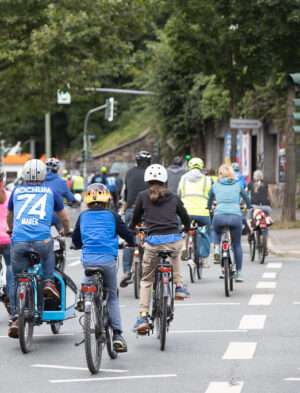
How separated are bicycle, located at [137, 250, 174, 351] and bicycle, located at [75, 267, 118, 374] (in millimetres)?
637

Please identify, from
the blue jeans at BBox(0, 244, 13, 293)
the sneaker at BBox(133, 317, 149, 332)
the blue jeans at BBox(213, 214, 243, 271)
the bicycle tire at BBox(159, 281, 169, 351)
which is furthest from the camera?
the blue jeans at BBox(213, 214, 243, 271)

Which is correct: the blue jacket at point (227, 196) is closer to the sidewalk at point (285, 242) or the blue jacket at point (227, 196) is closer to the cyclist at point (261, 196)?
the cyclist at point (261, 196)

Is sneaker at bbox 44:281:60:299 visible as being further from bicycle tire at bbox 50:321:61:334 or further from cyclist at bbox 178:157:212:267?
cyclist at bbox 178:157:212:267

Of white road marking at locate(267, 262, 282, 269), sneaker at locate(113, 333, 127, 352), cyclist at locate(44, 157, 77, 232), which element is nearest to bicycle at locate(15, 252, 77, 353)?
sneaker at locate(113, 333, 127, 352)

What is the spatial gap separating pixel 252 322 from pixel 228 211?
302cm

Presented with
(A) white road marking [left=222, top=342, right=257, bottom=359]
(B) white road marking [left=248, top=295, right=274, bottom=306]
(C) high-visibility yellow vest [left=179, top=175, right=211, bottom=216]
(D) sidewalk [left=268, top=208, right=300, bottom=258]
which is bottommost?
(D) sidewalk [left=268, top=208, right=300, bottom=258]

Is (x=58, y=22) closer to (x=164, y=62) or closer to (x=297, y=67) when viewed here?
(x=297, y=67)

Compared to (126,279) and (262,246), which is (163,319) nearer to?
(126,279)

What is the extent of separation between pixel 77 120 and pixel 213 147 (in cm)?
2949

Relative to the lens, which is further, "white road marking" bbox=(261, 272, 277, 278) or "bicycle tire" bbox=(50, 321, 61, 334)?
"white road marking" bbox=(261, 272, 277, 278)

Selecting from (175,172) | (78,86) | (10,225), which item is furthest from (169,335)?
(78,86)

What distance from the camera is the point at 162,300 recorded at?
895cm

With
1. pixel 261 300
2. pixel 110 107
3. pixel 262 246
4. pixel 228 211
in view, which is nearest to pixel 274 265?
pixel 262 246

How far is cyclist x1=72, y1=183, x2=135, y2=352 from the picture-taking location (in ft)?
27.1
